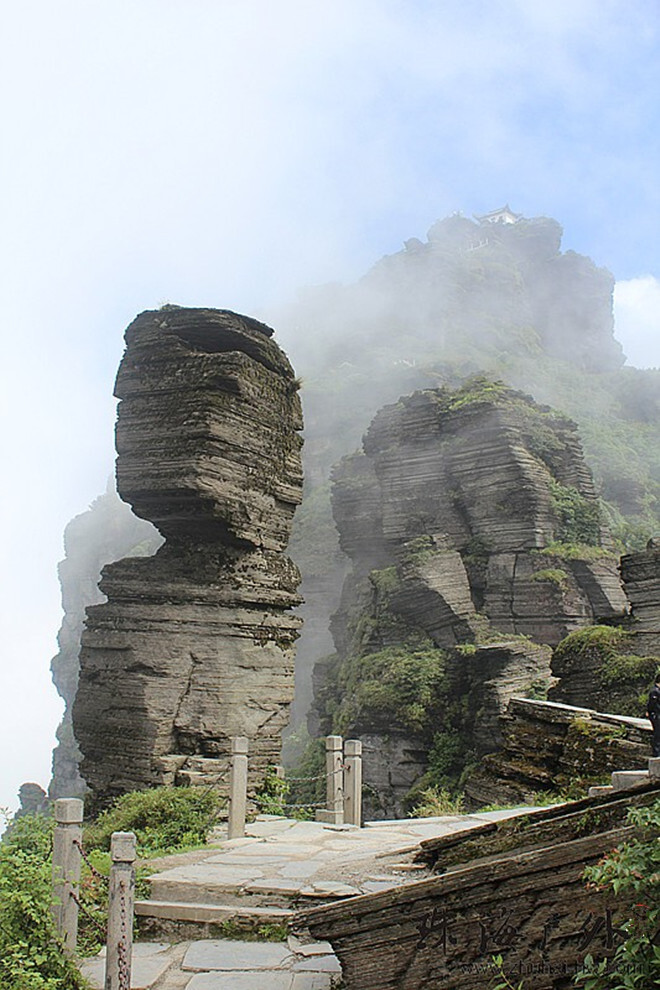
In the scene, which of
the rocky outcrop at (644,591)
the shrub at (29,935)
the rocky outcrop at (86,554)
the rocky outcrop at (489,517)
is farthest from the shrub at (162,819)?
the rocky outcrop at (86,554)

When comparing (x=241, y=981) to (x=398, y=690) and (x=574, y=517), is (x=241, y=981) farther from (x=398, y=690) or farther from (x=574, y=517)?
(x=574, y=517)

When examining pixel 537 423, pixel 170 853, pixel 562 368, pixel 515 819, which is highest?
pixel 562 368

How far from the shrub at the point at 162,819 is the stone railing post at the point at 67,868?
3.61 meters

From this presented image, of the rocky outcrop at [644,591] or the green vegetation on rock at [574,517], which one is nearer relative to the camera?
the rocky outcrop at [644,591]

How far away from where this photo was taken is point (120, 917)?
14.6 ft

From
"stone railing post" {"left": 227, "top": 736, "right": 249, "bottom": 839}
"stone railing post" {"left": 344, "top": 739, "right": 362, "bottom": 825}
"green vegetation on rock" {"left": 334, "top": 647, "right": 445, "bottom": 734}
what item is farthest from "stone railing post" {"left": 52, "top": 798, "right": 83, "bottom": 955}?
"green vegetation on rock" {"left": 334, "top": 647, "right": 445, "bottom": 734}

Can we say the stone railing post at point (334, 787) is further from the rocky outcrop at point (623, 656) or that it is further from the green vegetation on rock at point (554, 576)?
the green vegetation on rock at point (554, 576)

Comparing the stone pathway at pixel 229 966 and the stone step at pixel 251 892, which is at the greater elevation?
the stone step at pixel 251 892

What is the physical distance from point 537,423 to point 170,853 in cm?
2955

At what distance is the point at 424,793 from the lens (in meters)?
24.0

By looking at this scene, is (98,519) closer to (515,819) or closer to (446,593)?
(446,593)

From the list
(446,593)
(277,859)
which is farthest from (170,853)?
(446,593)

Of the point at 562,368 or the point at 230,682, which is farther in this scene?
the point at 562,368

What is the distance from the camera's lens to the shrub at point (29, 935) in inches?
174
